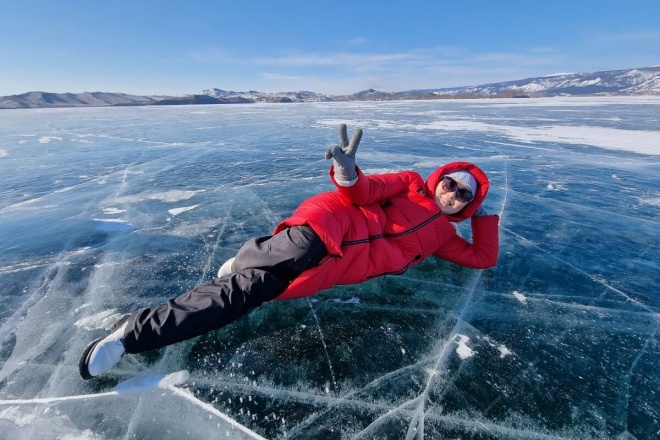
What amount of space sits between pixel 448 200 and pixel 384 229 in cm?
54

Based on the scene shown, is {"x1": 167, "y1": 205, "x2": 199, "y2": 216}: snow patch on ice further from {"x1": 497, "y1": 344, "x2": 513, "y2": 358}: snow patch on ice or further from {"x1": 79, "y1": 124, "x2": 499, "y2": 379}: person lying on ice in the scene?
{"x1": 497, "y1": 344, "x2": 513, "y2": 358}: snow patch on ice

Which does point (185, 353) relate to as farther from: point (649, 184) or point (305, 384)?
point (649, 184)

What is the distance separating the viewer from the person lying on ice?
165cm

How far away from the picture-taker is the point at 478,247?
98.4 inches

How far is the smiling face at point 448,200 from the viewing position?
92.8 inches

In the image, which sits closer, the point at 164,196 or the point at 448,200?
the point at 448,200

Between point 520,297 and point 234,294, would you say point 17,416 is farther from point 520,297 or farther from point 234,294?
point 520,297

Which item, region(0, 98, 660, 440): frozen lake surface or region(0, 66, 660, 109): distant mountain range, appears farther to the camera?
region(0, 66, 660, 109): distant mountain range

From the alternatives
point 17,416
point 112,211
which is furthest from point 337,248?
point 112,211

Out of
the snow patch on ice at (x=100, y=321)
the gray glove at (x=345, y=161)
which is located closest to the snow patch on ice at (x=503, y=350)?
the gray glove at (x=345, y=161)

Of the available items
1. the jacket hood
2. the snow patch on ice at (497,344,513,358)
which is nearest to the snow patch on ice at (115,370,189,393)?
the snow patch on ice at (497,344,513,358)

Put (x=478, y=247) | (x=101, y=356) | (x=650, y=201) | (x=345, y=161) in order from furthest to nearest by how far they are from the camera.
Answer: (x=650, y=201), (x=478, y=247), (x=345, y=161), (x=101, y=356)

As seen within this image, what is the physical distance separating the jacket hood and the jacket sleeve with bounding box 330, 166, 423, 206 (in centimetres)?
11

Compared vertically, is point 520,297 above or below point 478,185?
below
